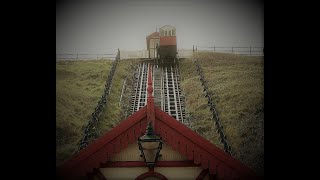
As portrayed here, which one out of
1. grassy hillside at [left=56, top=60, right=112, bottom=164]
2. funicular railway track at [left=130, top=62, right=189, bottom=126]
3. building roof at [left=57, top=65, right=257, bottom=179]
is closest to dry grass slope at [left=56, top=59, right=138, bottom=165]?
grassy hillside at [left=56, top=60, right=112, bottom=164]

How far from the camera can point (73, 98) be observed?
38.4 feet

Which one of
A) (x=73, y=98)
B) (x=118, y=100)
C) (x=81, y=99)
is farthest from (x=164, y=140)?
(x=118, y=100)

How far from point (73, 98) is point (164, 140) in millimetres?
6656

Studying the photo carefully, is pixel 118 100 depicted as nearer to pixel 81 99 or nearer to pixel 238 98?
pixel 81 99

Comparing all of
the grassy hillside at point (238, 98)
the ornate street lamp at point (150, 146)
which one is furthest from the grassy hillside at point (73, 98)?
the grassy hillside at point (238, 98)

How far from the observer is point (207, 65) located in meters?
18.3

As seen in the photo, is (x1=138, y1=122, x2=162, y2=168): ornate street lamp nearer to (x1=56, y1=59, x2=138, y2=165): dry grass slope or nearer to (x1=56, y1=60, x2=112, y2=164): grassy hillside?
(x1=56, y1=59, x2=138, y2=165): dry grass slope

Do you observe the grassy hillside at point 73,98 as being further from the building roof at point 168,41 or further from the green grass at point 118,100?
the building roof at point 168,41

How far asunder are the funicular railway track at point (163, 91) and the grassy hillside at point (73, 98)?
1.45 metres

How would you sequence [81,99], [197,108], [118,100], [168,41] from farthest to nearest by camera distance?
[168,41], [118,100], [197,108], [81,99]

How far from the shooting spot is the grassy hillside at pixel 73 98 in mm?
9859
